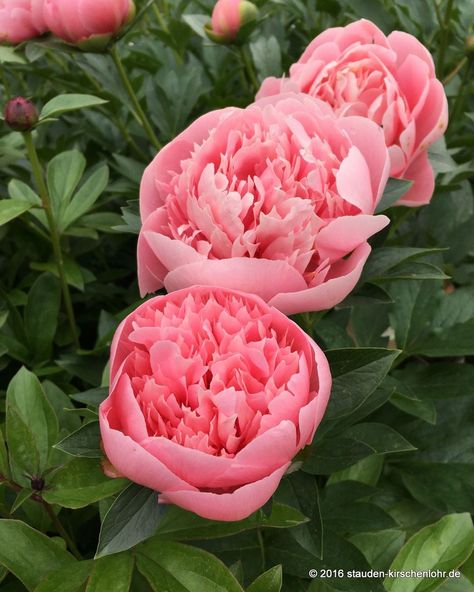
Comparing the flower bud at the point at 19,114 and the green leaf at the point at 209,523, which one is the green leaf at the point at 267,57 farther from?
the green leaf at the point at 209,523

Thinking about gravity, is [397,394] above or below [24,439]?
below

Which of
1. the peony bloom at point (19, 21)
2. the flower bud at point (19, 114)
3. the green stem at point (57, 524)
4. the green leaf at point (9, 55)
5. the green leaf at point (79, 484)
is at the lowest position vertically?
the green stem at point (57, 524)

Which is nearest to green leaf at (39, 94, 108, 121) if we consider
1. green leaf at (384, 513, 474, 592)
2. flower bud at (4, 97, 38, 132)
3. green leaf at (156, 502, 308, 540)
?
flower bud at (4, 97, 38, 132)

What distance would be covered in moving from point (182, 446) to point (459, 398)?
505 millimetres

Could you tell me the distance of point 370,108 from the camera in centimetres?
62

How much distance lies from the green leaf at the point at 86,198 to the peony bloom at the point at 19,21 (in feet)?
0.59

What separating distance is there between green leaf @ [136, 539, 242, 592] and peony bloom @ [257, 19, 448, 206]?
35cm

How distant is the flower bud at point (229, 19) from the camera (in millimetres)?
879

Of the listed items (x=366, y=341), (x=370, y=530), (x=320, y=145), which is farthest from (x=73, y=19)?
(x=370, y=530)

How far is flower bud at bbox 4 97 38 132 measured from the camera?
2.30 ft

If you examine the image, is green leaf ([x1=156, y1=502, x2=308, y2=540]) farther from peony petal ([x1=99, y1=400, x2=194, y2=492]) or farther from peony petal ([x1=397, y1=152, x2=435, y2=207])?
peony petal ([x1=397, y1=152, x2=435, y2=207])

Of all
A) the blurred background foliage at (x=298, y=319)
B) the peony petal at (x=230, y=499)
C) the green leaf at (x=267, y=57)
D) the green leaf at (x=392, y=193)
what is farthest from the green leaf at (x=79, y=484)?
the green leaf at (x=267, y=57)

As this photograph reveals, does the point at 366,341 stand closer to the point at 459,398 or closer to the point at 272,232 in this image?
the point at 459,398

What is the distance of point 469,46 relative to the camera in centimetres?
84
